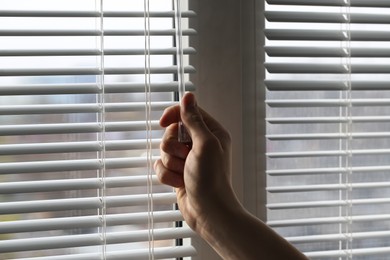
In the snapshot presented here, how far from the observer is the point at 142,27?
1.07 meters

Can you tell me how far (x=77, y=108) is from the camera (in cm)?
101

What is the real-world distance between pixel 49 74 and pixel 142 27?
18cm

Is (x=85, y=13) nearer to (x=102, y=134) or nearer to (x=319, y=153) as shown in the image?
(x=102, y=134)

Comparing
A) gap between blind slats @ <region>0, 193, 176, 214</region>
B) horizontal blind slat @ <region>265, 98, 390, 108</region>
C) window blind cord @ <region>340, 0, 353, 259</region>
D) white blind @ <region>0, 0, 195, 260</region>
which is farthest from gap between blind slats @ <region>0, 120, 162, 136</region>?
window blind cord @ <region>340, 0, 353, 259</region>

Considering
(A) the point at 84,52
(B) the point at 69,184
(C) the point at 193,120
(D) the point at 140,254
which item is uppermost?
(A) the point at 84,52

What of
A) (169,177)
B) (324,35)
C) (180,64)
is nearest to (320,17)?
(324,35)

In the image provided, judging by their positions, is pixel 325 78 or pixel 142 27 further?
pixel 325 78

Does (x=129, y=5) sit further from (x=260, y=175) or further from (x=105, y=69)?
(x=260, y=175)

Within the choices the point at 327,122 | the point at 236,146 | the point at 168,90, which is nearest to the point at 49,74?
the point at 168,90

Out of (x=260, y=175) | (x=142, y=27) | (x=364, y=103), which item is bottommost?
(x=260, y=175)

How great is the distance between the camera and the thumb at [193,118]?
3.04 ft

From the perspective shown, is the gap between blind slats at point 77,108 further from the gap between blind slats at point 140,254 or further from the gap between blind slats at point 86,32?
the gap between blind slats at point 140,254

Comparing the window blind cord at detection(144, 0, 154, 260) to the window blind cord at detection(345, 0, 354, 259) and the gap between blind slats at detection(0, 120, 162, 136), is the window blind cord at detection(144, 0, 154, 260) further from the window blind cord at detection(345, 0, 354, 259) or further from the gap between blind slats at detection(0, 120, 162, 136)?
the window blind cord at detection(345, 0, 354, 259)

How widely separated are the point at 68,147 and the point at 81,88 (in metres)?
0.09
